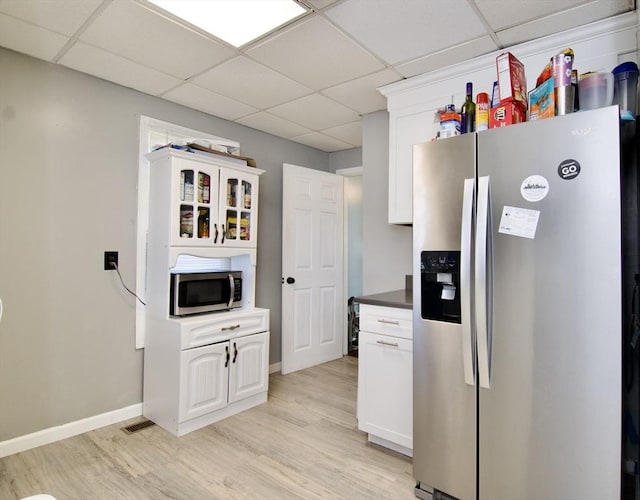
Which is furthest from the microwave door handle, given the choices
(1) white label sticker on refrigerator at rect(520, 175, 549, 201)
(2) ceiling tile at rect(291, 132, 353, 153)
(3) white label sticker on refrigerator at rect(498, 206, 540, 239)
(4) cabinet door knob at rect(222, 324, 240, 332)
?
(1) white label sticker on refrigerator at rect(520, 175, 549, 201)

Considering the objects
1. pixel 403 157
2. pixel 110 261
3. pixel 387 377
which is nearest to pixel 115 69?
pixel 110 261

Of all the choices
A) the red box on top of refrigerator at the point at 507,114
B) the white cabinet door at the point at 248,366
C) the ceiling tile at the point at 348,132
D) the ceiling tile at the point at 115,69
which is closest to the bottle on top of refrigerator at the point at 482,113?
the red box on top of refrigerator at the point at 507,114

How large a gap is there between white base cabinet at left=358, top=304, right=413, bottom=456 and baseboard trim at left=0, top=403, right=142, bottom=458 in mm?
1729

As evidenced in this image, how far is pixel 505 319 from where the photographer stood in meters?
1.57

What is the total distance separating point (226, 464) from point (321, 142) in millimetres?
3219

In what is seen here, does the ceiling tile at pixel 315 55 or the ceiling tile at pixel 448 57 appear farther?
the ceiling tile at pixel 448 57

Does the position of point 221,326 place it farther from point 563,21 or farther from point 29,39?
point 563,21

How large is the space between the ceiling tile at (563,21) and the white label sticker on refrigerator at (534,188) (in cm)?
104

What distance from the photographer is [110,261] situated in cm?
265

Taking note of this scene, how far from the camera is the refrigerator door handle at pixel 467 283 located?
1634 millimetres

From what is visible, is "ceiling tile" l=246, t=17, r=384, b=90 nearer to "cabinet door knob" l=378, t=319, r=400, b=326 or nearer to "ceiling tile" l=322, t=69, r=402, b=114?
"ceiling tile" l=322, t=69, r=402, b=114

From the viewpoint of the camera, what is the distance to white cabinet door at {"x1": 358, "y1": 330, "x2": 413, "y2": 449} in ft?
7.07

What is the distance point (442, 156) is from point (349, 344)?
3.35 meters

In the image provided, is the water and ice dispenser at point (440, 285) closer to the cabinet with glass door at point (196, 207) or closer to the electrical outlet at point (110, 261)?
the cabinet with glass door at point (196, 207)
